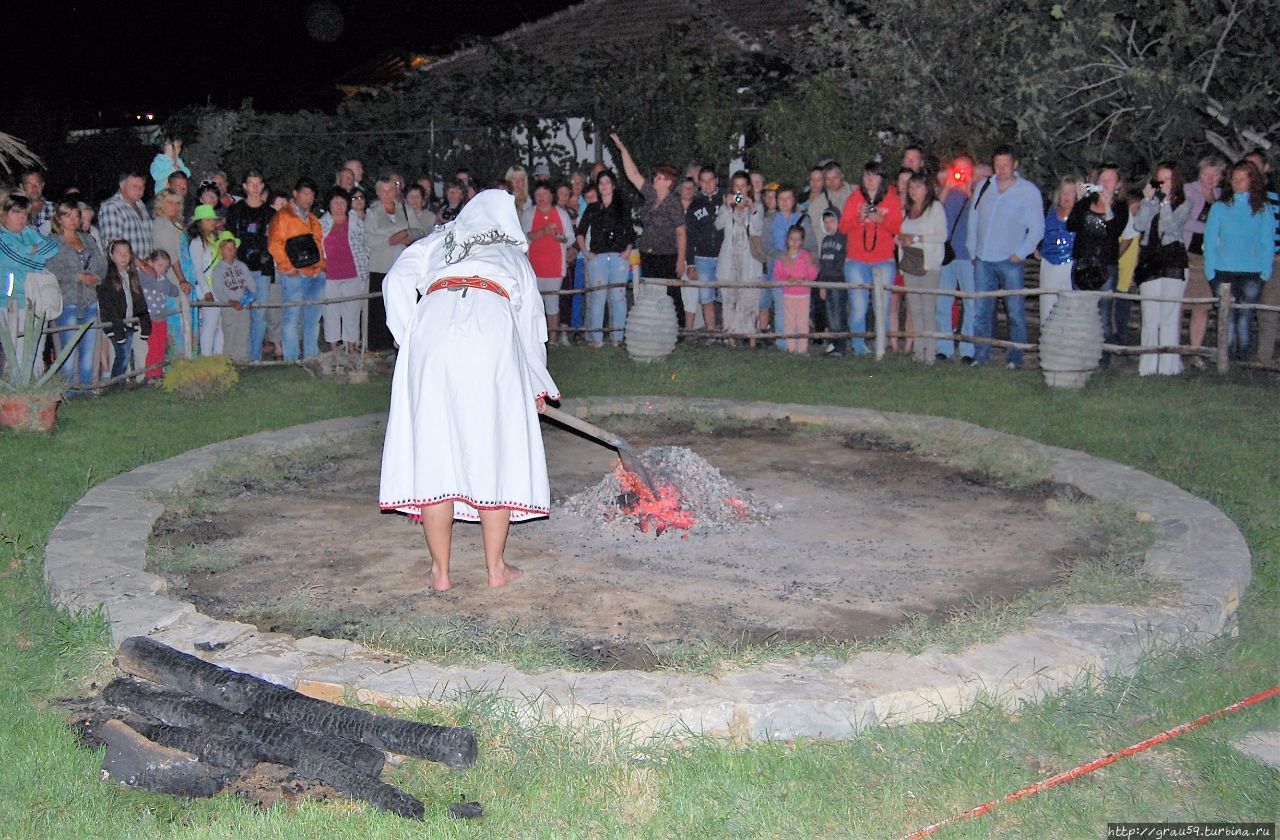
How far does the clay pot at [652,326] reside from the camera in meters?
11.8

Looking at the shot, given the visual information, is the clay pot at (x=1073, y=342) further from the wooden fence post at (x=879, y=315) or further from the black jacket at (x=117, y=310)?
the black jacket at (x=117, y=310)

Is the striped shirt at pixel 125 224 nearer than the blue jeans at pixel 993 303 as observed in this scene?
Yes

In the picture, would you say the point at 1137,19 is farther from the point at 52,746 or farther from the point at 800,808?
the point at 52,746

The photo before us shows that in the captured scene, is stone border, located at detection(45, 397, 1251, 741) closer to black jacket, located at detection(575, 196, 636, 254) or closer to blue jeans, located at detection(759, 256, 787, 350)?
blue jeans, located at detection(759, 256, 787, 350)

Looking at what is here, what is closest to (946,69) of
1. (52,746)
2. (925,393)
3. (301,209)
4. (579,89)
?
(579,89)

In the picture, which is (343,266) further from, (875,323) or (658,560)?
(658,560)

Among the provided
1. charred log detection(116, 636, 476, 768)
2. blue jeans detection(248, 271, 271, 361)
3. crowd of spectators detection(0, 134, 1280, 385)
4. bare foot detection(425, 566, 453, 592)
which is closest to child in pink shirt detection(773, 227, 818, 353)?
crowd of spectators detection(0, 134, 1280, 385)

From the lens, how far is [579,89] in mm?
19219

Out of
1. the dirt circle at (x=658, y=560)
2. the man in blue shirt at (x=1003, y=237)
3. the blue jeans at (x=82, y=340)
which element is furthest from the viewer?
the man in blue shirt at (x=1003, y=237)

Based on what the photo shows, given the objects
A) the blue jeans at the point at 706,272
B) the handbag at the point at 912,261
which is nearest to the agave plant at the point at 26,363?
the blue jeans at the point at 706,272

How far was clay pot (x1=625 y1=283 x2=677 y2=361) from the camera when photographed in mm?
11773

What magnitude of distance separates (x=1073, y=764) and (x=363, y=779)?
230 cm

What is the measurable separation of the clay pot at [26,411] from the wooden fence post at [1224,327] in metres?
8.98

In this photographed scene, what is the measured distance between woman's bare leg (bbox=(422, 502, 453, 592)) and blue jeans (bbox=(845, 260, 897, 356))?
6964mm
